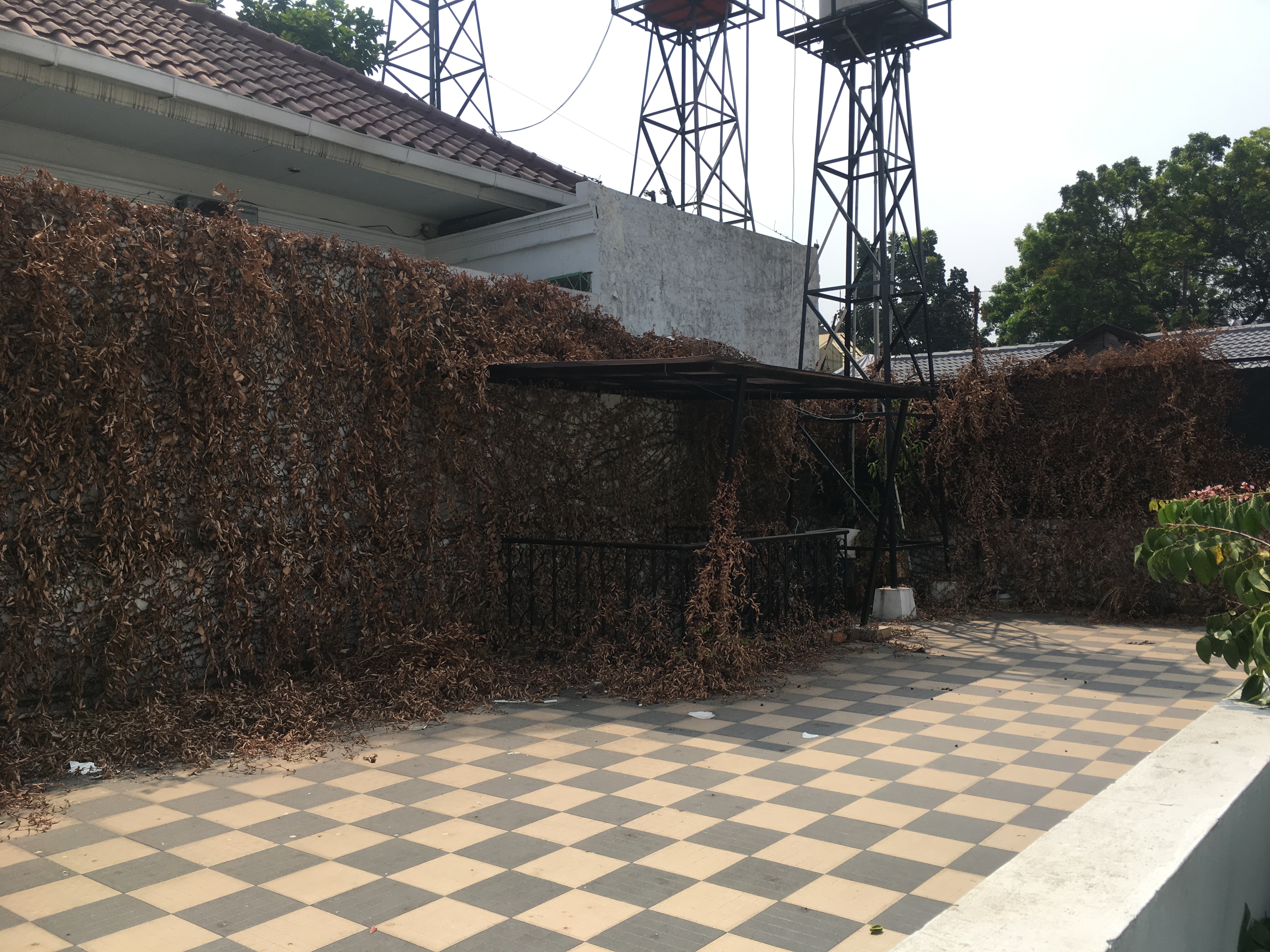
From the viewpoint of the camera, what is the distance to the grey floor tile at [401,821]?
3938 mm

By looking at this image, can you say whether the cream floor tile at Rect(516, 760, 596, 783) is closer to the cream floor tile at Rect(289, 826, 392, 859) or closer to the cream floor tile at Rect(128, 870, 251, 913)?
the cream floor tile at Rect(289, 826, 392, 859)

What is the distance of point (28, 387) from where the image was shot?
4.77m

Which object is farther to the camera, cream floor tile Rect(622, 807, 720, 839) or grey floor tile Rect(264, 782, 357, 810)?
grey floor tile Rect(264, 782, 357, 810)

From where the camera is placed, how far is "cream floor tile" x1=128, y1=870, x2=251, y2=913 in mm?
3227

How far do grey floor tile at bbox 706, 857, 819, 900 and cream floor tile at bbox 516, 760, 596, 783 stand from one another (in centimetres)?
131

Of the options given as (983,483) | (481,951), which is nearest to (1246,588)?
(481,951)

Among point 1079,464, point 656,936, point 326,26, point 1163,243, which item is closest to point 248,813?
point 656,936

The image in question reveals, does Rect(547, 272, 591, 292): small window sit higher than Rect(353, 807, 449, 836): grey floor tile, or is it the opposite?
Rect(547, 272, 591, 292): small window

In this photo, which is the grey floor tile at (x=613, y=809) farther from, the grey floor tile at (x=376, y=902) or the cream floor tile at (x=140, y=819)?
the cream floor tile at (x=140, y=819)

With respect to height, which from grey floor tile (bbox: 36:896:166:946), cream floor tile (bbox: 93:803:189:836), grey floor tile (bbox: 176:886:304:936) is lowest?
cream floor tile (bbox: 93:803:189:836)

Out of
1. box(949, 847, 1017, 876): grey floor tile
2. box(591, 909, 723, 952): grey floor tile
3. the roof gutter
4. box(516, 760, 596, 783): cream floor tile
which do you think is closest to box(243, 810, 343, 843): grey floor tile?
box(516, 760, 596, 783): cream floor tile

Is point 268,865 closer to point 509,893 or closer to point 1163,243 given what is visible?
point 509,893

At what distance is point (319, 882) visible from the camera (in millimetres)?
3404

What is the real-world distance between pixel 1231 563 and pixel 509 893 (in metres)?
3.16
